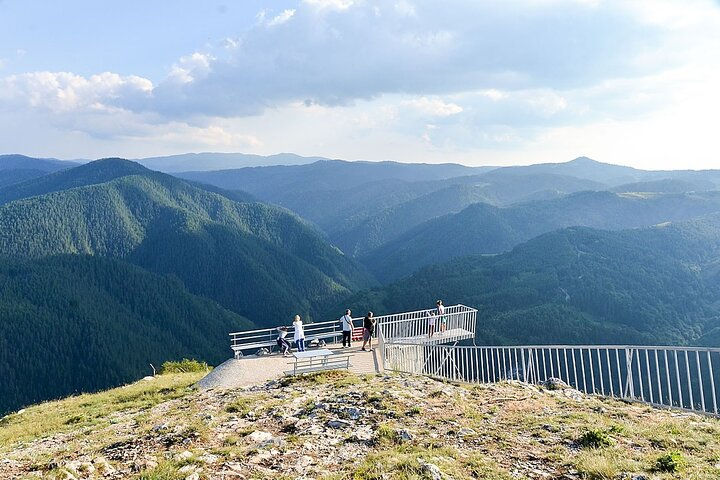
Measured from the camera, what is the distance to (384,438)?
10.5 meters

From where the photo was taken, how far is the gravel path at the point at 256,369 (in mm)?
19172

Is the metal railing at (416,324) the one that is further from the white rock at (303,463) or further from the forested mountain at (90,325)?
the forested mountain at (90,325)

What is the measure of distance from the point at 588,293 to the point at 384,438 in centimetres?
16452

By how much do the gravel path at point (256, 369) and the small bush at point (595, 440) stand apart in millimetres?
11149

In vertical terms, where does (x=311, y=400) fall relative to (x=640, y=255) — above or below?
above

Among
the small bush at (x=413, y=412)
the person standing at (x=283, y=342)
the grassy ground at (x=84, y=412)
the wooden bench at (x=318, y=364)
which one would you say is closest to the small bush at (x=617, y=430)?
the small bush at (x=413, y=412)

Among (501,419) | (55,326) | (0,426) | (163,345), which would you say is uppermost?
(501,419)

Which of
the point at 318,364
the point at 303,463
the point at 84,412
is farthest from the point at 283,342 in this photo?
the point at 303,463

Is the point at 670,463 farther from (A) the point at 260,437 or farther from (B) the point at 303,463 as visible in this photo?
(A) the point at 260,437

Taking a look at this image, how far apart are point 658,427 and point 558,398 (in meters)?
3.32

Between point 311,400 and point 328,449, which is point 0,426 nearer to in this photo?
point 311,400

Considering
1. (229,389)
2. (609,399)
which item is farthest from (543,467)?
(229,389)

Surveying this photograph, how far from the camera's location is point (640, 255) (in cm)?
18188

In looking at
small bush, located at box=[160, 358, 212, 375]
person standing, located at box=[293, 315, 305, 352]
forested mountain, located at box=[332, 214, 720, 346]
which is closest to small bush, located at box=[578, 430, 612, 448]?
person standing, located at box=[293, 315, 305, 352]
